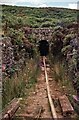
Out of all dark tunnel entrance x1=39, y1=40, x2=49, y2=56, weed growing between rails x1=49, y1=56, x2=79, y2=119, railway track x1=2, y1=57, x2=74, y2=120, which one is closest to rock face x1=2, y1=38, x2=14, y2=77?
railway track x1=2, y1=57, x2=74, y2=120

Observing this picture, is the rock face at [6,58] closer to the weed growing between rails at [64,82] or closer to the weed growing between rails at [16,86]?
the weed growing between rails at [16,86]

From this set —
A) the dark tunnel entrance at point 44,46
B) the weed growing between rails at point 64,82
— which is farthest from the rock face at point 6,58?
the dark tunnel entrance at point 44,46

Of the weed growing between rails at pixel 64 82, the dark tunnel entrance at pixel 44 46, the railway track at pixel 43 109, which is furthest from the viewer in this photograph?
the dark tunnel entrance at pixel 44 46

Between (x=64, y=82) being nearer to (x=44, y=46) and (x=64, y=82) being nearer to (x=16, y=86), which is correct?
(x=16, y=86)

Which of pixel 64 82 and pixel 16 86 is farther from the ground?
pixel 16 86

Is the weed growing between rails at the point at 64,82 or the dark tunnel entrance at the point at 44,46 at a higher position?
the dark tunnel entrance at the point at 44,46

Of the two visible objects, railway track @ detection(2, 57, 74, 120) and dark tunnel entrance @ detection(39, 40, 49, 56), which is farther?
dark tunnel entrance @ detection(39, 40, 49, 56)

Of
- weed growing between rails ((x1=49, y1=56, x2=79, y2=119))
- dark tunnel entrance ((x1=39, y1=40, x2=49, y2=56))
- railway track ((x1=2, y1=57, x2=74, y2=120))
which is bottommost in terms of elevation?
railway track ((x1=2, y1=57, x2=74, y2=120))

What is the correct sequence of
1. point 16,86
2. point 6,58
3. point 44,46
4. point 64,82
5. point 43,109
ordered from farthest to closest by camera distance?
1. point 44,46
2. point 6,58
3. point 64,82
4. point 16,86
5. point 43,109

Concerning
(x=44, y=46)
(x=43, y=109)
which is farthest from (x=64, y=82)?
(x=44, y=46)

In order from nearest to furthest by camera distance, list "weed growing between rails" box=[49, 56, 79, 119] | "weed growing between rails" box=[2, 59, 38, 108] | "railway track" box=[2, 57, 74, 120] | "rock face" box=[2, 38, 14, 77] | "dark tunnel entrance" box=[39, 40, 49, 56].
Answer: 1. "railway track" box=[2, 57, 74, 120]
2. "weed growing between rails" box=[2, 59, 38, 108]
3. "weed growing between rails" box=[49, 56, 79, 119]
4. "rock face" box=[2, 38, 14, 77]
5. "dark tunnel entrance" box=[39, 40, 49, 56]

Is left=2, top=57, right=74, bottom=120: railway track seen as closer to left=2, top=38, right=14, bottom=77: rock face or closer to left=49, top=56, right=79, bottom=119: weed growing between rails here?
left=49, top=56, right=79, bottom=119: weed growing between rails

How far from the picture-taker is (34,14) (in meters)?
29.9

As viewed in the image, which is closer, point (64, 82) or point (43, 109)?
point (43, 109)
